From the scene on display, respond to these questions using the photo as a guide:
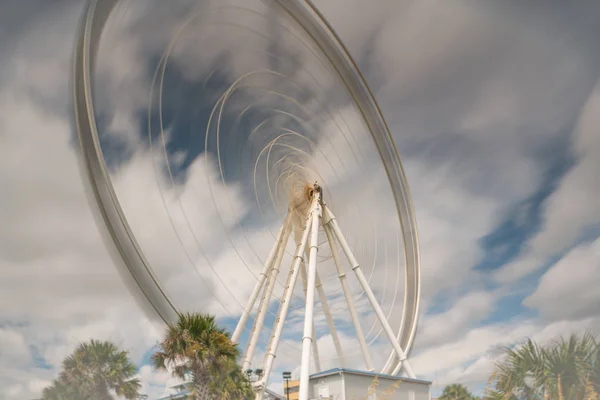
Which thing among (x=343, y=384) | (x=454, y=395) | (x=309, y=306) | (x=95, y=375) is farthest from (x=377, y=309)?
(x=454, y=395)

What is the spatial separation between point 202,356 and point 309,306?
928 cm

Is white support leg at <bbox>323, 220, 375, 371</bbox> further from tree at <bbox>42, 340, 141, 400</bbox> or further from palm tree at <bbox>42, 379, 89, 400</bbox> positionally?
palm tree at <bbox>42, 379, 89, 400</bbox>

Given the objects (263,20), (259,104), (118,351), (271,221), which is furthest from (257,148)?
(118,351)

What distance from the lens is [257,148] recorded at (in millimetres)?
25812

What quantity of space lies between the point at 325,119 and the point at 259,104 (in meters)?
6.48

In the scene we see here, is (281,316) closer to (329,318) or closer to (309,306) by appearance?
(309,306)

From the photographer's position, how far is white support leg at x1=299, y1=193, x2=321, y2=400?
23.1 metres

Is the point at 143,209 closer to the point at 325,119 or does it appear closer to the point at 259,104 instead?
the point at 259,104

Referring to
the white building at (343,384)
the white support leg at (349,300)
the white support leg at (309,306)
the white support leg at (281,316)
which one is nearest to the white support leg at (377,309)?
the white support leg at (349,300)

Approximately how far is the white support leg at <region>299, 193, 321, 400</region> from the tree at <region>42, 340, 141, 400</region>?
822 cm

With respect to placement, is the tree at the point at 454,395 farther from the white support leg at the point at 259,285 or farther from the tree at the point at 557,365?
the white support leg at the point at 259,285

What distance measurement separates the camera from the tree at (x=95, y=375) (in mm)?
12250

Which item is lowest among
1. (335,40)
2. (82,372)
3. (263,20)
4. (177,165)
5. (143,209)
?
(82,372)

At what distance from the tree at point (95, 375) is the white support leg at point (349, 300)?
15.6m
